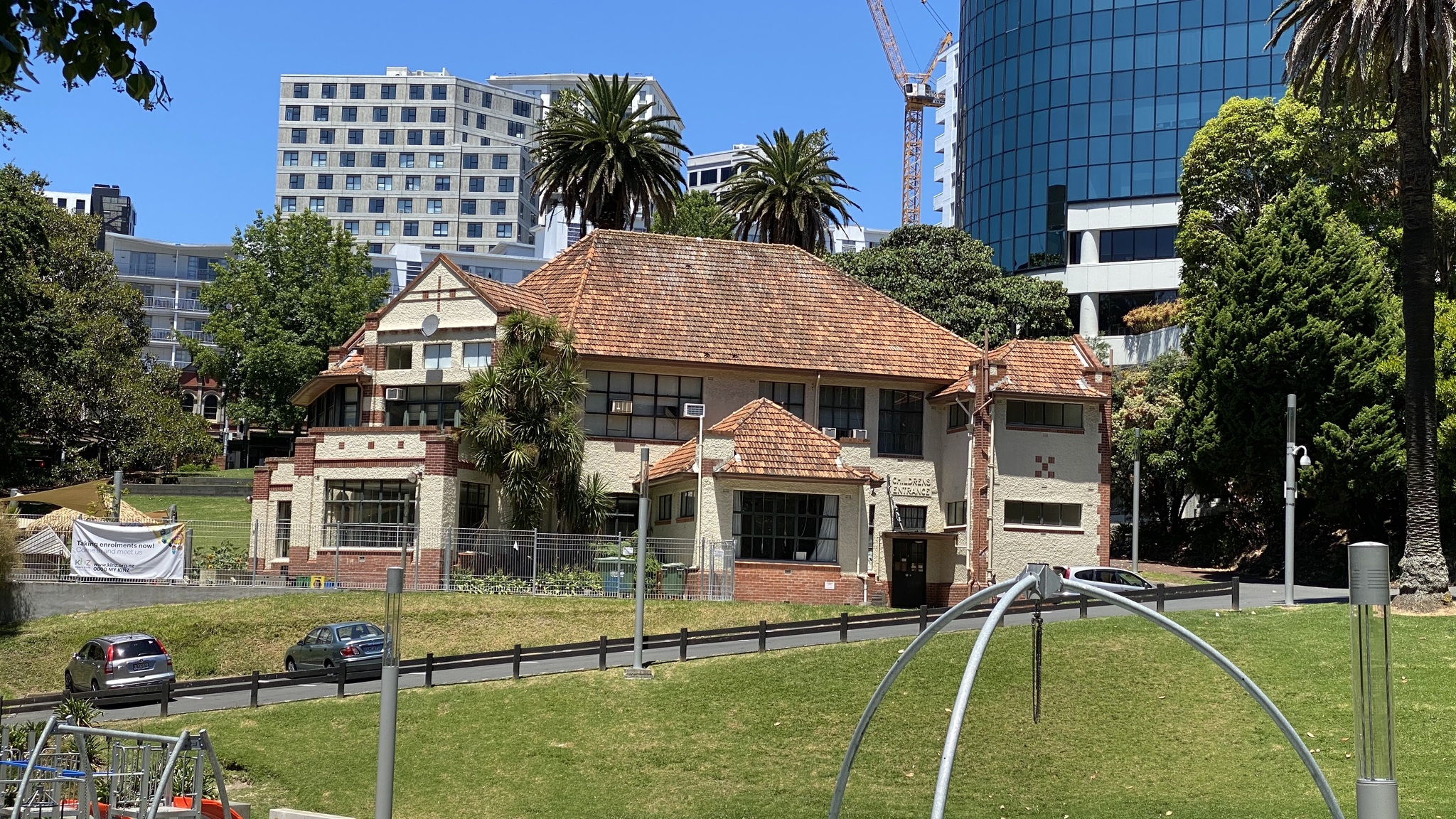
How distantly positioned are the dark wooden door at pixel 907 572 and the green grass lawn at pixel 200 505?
31.1 meters

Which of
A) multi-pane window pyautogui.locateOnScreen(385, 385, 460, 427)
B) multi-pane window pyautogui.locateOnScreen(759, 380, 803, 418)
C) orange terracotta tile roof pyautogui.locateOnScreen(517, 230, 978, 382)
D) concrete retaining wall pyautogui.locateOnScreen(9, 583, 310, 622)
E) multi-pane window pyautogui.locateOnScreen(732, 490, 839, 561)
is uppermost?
orange terracotta tile roof pyautogui.locateOnScreen(517, 230, 978, 382)

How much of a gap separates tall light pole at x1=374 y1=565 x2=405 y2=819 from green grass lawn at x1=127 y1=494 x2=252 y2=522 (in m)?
46.7

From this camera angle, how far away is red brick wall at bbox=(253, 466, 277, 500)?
49.0 m

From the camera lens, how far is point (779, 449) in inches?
1772

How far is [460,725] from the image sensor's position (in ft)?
98.0

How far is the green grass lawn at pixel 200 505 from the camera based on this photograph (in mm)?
67812

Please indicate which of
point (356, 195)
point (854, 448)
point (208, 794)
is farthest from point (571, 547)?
point (356, 195)

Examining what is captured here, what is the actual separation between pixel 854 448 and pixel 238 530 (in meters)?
20.5

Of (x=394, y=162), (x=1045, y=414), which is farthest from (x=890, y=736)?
(x=394, y=162)

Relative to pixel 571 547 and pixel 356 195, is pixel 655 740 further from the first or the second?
pixel 356 195

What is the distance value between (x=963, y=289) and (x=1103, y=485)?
78.4 feet

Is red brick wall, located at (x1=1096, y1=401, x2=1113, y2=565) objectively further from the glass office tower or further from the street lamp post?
the glass office tower

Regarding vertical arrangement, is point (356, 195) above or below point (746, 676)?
above

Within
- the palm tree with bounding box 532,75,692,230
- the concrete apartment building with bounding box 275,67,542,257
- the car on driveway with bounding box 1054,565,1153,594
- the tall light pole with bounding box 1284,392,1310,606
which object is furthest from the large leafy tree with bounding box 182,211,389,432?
the concrete apartment building with bounding box 275,67,542,257
